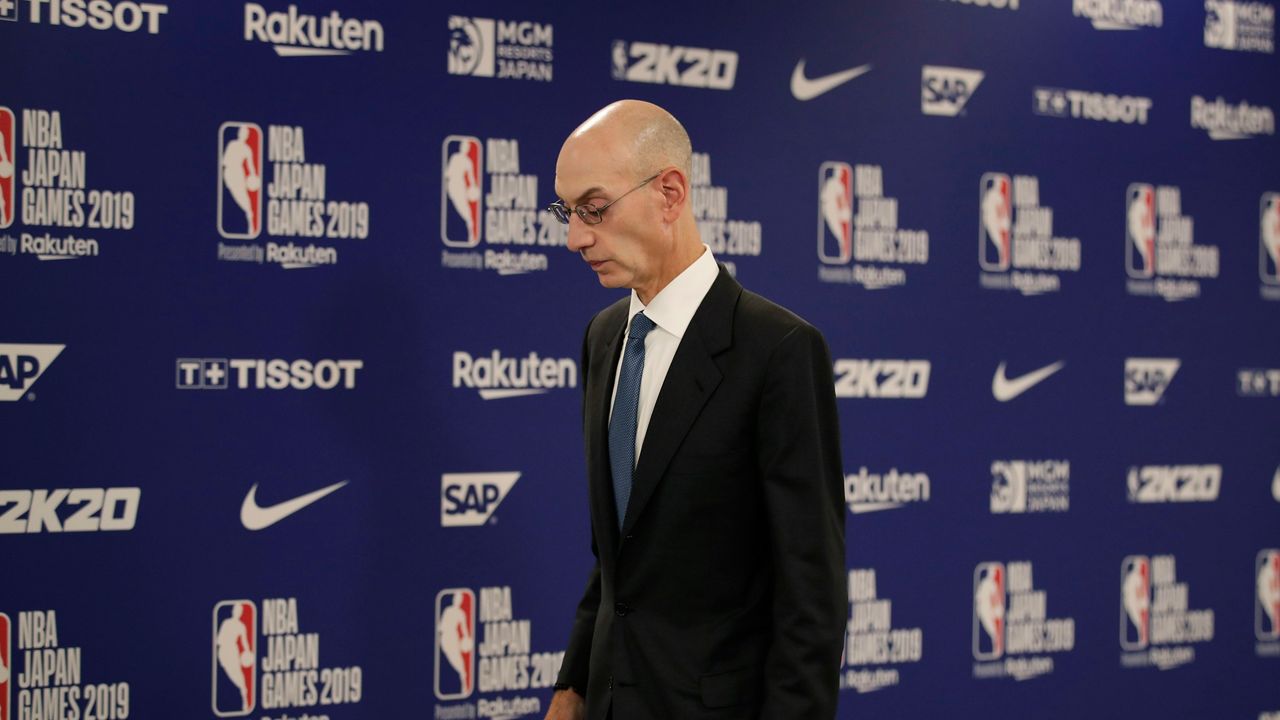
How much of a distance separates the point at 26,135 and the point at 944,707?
10.0ft

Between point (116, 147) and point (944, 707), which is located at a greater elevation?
point (116, 147)

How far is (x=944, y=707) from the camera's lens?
383 centimetres

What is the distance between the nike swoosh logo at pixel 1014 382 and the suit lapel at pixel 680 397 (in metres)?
2.28

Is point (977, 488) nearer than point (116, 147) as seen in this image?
No

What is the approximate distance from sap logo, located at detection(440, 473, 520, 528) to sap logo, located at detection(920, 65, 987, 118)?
174 cm

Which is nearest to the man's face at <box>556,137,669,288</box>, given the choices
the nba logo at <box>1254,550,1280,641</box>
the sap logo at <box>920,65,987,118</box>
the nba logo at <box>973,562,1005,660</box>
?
the sap logo at <box>920,65,987,118</box>

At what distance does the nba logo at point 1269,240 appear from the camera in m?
4.28

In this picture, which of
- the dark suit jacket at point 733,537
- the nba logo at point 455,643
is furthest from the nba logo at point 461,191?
the dark suit jacket at point 733,537

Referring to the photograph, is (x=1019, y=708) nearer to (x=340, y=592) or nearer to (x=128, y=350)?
(x=340, y=592)

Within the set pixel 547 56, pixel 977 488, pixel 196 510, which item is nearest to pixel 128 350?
pixel 196 510

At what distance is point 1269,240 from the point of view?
4293 mm

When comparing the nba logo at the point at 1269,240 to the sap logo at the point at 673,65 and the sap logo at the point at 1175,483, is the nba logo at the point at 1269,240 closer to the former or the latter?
the sap logo at the point at 1175,483

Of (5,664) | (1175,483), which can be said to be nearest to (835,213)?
(1175,483)

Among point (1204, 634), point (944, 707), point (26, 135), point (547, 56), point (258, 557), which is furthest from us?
point (1204, 634)
